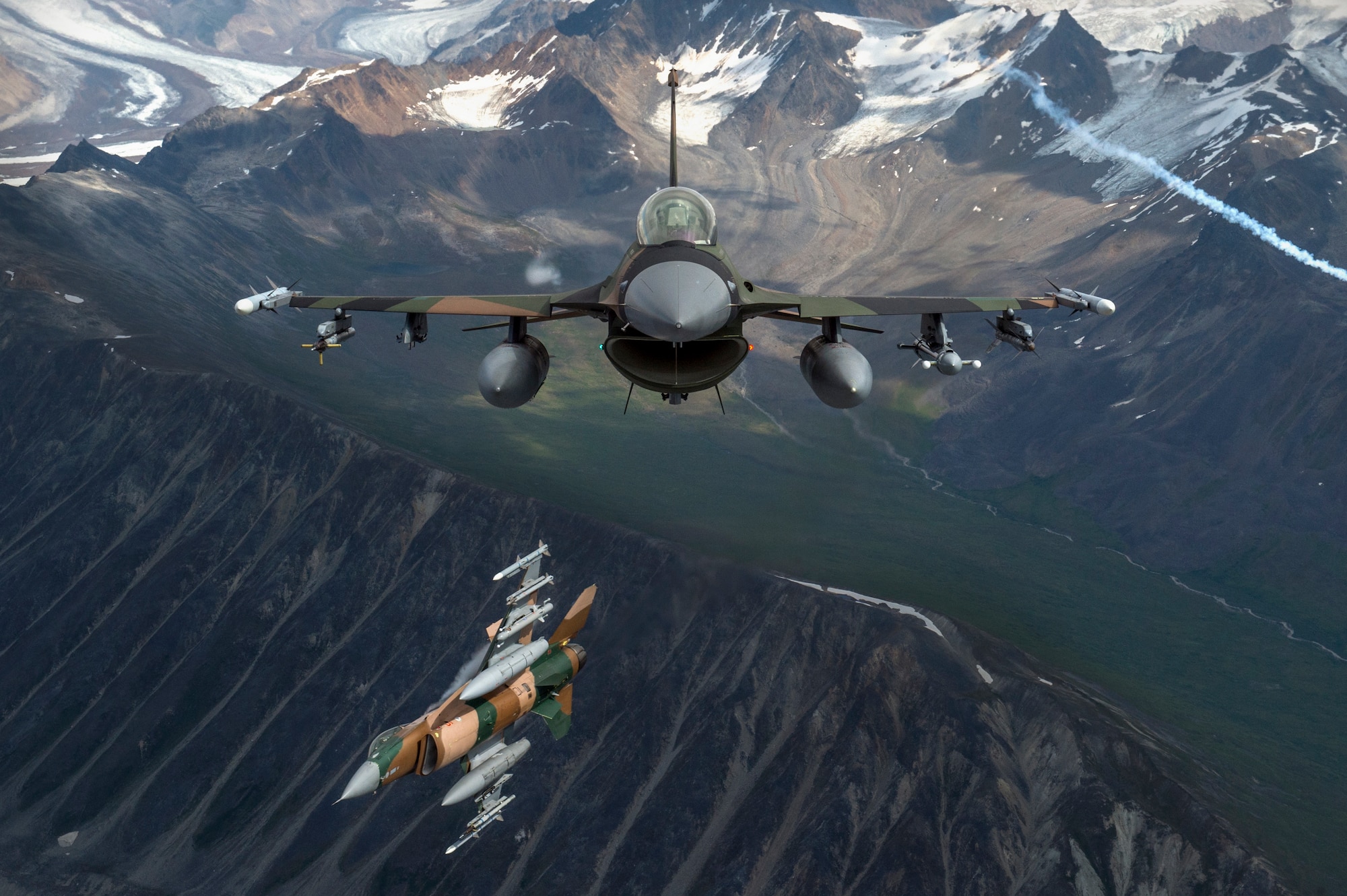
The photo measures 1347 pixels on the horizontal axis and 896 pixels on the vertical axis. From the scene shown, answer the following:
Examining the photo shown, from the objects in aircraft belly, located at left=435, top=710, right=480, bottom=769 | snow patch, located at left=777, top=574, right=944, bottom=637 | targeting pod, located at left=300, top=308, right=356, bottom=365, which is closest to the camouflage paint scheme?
aircraft belly, located at left=435, top=710, right=480, bottom=769

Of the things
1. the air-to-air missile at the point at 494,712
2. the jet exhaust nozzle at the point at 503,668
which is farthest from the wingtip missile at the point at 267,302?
the jet exhaust nozzle at the point at 503,668

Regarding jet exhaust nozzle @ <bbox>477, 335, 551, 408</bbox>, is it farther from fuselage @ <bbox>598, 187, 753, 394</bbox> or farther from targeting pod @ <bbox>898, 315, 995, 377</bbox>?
targeting pod @ <bbox>898, 315, 995, 377</bbox>

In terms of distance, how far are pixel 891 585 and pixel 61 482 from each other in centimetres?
13506

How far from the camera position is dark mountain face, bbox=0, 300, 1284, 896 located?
11112 centimetres

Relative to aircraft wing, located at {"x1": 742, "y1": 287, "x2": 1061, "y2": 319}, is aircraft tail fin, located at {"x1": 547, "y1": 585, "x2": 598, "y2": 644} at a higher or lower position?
lower

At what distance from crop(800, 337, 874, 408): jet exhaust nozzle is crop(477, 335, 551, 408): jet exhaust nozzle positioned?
9.01 metres

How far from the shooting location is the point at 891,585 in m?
168

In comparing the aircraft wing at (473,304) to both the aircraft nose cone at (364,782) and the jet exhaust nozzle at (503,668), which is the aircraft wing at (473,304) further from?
the aircraft nose cone at (364,782)

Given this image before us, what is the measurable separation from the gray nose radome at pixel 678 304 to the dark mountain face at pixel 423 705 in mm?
90677

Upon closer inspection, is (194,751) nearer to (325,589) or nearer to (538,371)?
(325,589)

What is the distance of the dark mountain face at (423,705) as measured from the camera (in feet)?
365

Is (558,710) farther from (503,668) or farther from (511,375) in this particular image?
(511,375)

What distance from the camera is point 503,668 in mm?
47844

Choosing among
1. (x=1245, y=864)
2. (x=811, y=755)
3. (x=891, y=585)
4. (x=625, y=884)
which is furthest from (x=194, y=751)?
(x=1245, y=864)
